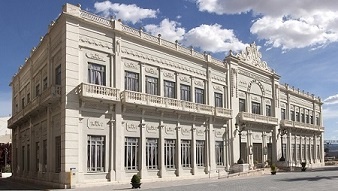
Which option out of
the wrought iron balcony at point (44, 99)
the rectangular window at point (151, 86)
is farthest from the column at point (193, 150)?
the wrought iron balcony at point (44, 99)

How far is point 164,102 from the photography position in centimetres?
3156

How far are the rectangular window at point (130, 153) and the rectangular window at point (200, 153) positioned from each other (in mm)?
7771

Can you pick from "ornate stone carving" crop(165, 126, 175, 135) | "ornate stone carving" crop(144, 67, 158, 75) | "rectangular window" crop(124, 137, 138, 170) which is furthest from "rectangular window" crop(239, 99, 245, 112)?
"rectangular window" crop(124, 137, 138, 170)

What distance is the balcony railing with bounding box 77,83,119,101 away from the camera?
2573cm

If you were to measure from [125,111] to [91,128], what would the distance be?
10.5ft

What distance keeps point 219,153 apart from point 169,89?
9.11m

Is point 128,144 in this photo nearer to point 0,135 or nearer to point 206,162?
point 206,162

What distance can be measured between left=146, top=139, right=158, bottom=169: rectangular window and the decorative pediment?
16.7 meters

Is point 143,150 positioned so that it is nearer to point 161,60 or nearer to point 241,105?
point 161,60

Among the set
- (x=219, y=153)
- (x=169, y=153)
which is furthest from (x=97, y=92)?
(x=219, y=153)

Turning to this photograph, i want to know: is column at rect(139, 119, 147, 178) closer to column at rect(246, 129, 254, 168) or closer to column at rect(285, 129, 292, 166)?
column at rect(246, 129, 254, 168)

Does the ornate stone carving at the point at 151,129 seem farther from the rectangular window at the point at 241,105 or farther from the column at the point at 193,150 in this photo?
the rectangular window at the point at 241,105

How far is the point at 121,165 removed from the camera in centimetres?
2805

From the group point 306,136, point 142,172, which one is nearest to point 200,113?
point 142,172
